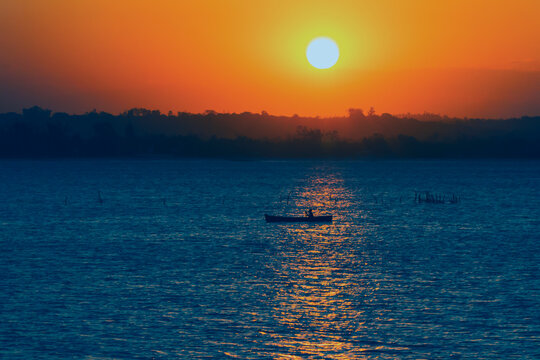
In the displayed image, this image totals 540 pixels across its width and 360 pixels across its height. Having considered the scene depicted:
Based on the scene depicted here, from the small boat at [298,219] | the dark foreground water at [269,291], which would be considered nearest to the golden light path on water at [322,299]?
the dark foreground water at [269,291]

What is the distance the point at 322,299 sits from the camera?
49781 mm

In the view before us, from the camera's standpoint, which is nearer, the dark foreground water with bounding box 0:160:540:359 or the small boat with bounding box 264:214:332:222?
the dark foreground water with bounding box 0:160:540:359

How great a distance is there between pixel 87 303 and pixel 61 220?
237ft

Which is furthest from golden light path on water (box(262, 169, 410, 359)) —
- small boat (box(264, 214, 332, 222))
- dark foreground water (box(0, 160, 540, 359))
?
small boat (box(264, 214, 332, 222))

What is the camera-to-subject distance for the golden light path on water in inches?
1505

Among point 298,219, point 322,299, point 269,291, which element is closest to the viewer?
point 322,299

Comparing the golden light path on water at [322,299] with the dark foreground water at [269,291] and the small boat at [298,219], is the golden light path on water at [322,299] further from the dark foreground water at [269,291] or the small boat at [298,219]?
the small boat at [298,219]

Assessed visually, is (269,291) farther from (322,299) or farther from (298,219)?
(298,219)

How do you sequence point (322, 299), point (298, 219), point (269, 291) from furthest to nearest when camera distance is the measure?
point (298, 219), point (269, 291), point (322, 299)

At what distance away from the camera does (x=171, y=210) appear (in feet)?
457

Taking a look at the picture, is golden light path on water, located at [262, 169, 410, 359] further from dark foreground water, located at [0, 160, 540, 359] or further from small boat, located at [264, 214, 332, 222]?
small boat, located at [264, 214, 332, 222]

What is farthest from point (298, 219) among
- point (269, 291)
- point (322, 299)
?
point (322, 299)

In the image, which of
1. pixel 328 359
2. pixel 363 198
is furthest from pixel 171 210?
pixel 328 359

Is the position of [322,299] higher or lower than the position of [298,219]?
higher
